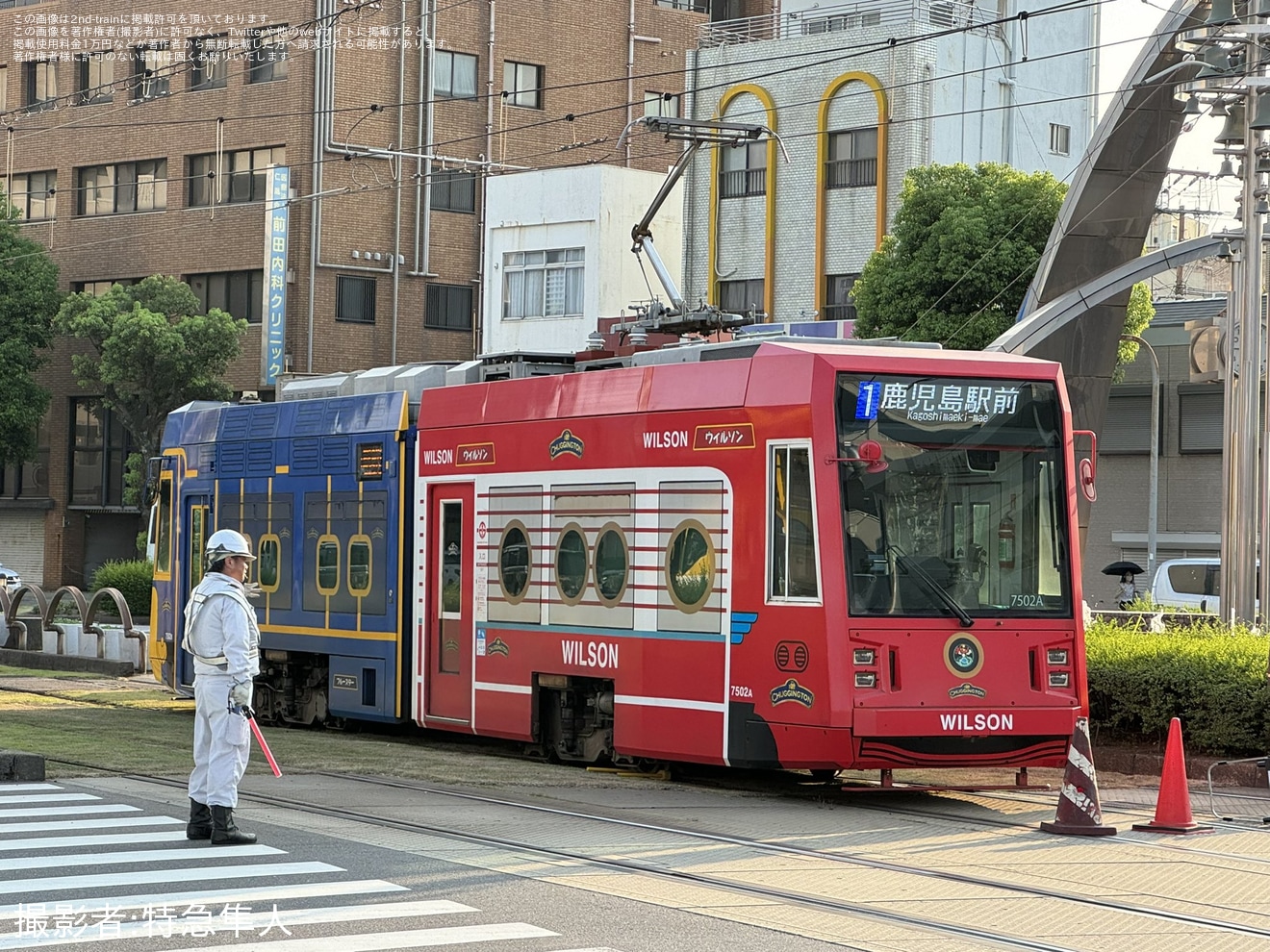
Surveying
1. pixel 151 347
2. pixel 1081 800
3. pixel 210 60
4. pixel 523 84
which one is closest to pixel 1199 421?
pixel 523 84

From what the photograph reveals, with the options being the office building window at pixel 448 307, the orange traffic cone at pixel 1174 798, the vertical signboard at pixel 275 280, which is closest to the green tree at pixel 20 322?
the vertical signboard at pixel 275 280

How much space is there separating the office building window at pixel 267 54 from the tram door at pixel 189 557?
32.6 m

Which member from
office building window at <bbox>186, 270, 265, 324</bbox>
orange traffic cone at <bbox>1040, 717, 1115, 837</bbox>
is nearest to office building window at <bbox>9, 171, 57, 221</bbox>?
office building window at <bbox>186, 270, 265, 324</bbox>

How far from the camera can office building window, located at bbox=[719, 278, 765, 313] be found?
153ft

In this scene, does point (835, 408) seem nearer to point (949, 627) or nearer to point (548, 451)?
point (949, 627)

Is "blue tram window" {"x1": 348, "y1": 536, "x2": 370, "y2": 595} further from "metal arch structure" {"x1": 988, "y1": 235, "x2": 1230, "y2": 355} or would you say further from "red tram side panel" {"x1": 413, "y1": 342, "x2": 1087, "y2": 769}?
"metal arch structure" {"x1": 988, "y1": 235, "x2": 1230, "y2": 355}

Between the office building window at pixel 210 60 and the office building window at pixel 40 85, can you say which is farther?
the office building window at pixel 40 85

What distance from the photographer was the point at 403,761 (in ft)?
54.2

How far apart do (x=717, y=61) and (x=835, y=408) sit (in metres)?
34.3

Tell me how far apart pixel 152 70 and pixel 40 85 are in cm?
623

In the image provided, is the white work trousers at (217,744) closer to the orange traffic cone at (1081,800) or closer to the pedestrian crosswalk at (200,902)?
the pedestrian crosswalk at (200,902)

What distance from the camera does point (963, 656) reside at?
45.8 feet

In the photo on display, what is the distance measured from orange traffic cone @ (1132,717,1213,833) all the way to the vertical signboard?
39.1 meters

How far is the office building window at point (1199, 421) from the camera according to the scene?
44.7 meters
